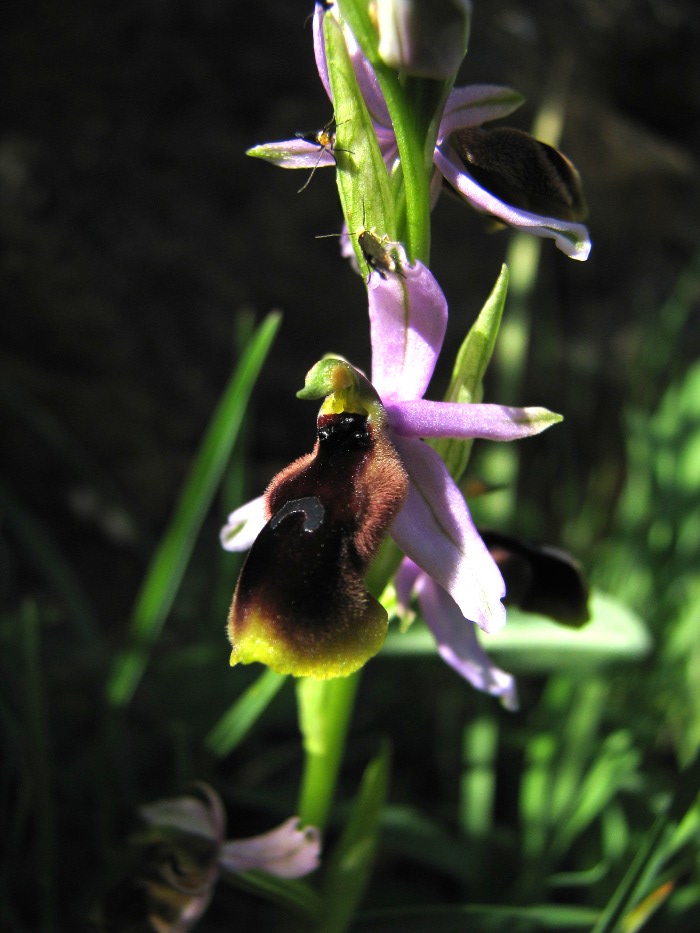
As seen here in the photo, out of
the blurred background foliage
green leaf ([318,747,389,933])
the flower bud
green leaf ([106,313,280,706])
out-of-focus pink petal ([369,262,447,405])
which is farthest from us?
the blurred background foliage

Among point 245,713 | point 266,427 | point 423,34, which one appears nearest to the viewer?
point 423,34

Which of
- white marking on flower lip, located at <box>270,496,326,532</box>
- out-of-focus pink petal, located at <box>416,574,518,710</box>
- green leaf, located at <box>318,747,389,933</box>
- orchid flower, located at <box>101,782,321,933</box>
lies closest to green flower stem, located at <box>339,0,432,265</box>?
white marking on flower lip, located at <box>270,496,326,532</box>

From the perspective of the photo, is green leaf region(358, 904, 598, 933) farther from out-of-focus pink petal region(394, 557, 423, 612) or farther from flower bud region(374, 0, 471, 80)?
flower bud region(374, 0, 471, 80)

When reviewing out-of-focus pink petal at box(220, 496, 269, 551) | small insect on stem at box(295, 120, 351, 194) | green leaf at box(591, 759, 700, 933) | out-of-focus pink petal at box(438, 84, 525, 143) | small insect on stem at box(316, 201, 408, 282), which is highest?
out-of-focus pink petal at box(438, 84, 525, 143)

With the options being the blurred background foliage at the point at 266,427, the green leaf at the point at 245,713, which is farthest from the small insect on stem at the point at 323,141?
the green leaf at the point at 245,713

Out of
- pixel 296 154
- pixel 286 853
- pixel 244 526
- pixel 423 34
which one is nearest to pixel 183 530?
pixel 244 526

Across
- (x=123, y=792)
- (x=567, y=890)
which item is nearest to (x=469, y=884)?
(x=567, y=890)

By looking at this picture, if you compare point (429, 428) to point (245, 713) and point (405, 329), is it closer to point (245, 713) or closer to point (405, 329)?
point (405, 329)
